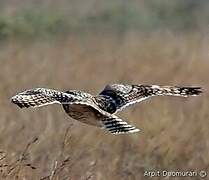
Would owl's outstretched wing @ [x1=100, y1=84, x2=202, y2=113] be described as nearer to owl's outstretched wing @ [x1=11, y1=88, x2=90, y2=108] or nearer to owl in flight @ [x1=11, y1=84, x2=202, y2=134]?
owl in flight @ [x1=11, y1=84, x2=202, y2=134]

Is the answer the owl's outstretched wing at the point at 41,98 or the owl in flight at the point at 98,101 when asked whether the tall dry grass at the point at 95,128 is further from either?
the owl's outstretched wing at the point at 41,98

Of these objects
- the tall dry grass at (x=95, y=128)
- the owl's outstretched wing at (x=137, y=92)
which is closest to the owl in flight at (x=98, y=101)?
the owl's outstretched wing at (x=137, y=92)

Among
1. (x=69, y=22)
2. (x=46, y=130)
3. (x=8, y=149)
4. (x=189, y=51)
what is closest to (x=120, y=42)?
(x=189, y=51)

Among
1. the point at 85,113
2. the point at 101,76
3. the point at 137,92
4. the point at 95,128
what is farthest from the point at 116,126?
the point at 101,76

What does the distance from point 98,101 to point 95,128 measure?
5.83 ft

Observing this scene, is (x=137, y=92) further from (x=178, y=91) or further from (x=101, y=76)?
(x=101, y=76)

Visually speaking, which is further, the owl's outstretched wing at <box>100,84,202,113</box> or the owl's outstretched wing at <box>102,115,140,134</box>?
the owl's outstretched wing at <box>100,84,202,113</box>

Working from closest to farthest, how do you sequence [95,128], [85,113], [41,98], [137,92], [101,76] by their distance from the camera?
[41,98]
[85,113]
[137,92]
[95,128]
[101,76]

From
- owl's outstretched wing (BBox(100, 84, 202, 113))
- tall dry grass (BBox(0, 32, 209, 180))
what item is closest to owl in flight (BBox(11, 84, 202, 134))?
owl's outstretched wing (BBox(100, 84, 202, 113))

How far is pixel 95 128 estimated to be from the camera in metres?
6.43

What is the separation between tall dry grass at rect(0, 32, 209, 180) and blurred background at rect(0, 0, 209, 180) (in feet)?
0.03

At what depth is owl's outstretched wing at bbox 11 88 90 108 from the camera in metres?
4.19

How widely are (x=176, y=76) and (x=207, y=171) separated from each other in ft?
11.4

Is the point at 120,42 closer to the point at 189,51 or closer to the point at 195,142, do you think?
the point at 189,51
